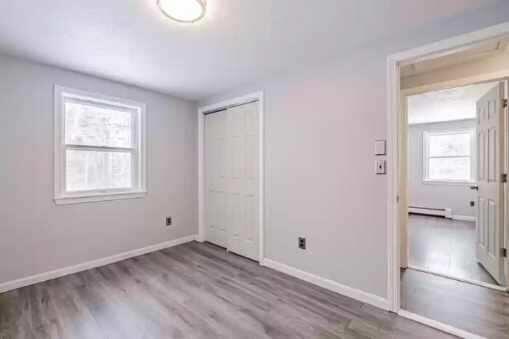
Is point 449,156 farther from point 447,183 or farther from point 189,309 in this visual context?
point 189,309

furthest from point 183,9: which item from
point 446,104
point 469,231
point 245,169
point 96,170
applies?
point 469,231

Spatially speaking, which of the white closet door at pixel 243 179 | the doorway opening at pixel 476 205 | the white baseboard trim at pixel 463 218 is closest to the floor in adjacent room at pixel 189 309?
the doorway opening at pixel 476 205

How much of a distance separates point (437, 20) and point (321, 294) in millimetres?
2481

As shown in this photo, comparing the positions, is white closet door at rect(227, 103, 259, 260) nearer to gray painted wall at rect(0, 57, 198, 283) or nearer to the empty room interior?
the empty room interior

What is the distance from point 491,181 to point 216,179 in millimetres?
3386

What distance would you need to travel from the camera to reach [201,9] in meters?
1.64

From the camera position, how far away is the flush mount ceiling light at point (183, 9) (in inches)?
61.9

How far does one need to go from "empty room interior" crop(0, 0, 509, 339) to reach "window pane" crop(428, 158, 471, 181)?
9.83 ft

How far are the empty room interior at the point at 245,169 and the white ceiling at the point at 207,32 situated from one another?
2 cm

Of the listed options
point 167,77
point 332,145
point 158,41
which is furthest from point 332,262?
point 167,77

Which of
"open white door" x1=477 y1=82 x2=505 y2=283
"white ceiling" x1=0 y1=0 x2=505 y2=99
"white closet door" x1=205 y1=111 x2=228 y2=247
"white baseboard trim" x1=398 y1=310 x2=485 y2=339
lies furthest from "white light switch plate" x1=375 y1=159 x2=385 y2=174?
"white closet door" x1=205 y1=111 x2=228 y2=247

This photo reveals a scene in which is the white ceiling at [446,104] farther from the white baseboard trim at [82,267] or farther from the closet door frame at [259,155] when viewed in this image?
the white baseboard trim at [82,267]

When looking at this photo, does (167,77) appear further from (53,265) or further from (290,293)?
(290,293)

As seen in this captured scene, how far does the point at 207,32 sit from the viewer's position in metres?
1.96
